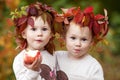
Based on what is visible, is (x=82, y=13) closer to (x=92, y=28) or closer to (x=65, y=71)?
(x=92, y=28)

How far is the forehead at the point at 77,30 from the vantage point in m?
3.52

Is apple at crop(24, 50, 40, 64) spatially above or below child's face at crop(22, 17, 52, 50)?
below

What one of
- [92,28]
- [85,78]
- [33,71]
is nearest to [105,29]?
[92,28]

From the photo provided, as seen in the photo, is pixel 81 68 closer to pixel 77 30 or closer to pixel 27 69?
pixel 77 30

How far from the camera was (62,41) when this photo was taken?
3.67 meters

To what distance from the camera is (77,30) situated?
3.53 meters

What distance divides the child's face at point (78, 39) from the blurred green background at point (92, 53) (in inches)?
65.9

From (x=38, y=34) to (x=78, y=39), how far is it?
0.84ft

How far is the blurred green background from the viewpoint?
5.74 metres

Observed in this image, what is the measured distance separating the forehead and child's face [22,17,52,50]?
140 mm

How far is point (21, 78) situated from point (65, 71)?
0.33m

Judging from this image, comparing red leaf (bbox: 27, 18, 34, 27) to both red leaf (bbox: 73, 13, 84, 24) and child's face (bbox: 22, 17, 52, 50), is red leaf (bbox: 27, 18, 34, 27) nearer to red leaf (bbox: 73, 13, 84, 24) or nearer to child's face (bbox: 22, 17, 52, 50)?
child's face (bbox: 22, 17, 52, 50)

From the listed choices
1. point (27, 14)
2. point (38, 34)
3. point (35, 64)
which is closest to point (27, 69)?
point (35, 64)

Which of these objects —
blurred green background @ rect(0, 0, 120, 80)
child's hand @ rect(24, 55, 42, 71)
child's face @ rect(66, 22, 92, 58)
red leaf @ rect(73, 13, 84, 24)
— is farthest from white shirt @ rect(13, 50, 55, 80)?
blurred green background @ rect(0, 0, 120, 80)
